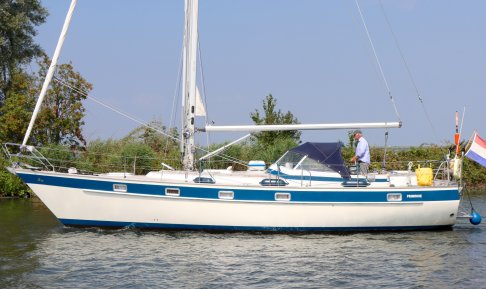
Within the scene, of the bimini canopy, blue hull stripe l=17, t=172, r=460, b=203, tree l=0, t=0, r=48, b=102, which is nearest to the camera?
blue hull stripe l=17, t=172, r=460, b=203

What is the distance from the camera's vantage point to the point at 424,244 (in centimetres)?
1994

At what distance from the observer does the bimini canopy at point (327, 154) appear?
73.5 ft

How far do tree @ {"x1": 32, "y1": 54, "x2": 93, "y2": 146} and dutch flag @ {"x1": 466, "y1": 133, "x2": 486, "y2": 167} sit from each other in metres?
25.1

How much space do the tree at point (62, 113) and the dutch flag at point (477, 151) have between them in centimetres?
2513

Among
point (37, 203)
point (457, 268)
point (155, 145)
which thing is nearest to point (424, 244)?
point (457, 268)

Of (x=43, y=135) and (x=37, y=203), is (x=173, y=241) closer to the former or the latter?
(x=37, y=203)

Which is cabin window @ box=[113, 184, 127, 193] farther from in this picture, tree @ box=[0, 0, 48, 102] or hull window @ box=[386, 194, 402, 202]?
tree @ box=[0, 0, 48, 102]

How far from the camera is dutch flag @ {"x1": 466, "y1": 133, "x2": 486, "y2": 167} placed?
22.9 metres

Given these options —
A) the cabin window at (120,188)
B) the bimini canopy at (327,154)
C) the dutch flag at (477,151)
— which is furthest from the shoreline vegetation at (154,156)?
the cabin window at (120,188)

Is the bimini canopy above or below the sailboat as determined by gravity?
above

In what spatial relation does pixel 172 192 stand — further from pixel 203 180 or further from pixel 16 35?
pixel 16 35

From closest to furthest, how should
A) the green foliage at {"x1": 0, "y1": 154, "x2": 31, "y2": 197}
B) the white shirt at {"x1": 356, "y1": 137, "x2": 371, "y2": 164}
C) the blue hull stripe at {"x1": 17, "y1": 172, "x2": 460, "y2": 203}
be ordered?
the blue hull stripe at {"x1": 17, "y1": 172, "x2": 460, "y2": 203} → the white shirt at {"x1": 356, "y1": 137, "x2": 371, "y2": 164} → the green foliage at {"x1": 0, "y1": 154, "x2": 31, "y2": 197}

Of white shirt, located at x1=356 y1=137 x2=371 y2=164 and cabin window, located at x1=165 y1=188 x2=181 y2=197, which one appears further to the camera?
white shirt, located at x1=356 y1=137 x2=371 y2=164

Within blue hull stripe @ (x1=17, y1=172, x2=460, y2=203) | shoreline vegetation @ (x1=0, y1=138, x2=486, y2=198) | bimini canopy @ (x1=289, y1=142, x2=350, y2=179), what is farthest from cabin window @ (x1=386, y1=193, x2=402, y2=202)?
shoreline vegetation @ (x1=0, y1=138, x2=486, y2=198)
